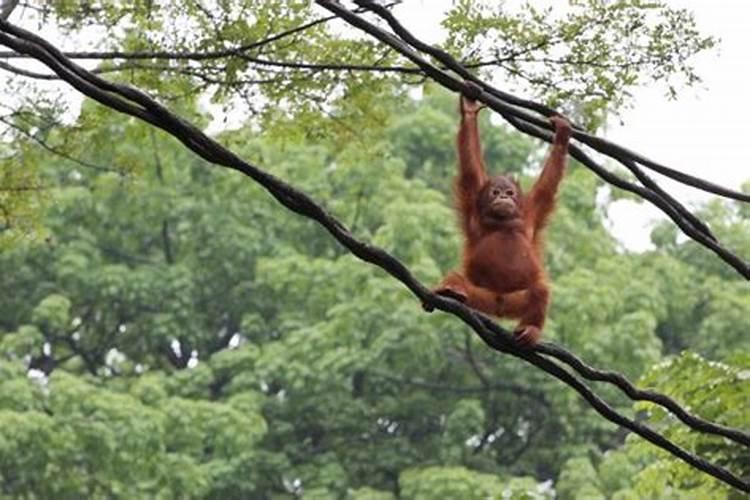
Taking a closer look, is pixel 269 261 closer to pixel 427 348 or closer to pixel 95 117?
pixel 427 348

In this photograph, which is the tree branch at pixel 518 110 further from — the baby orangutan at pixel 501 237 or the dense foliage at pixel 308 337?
the dense foliage at pixel 308 337

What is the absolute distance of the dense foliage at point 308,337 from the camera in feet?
54.7

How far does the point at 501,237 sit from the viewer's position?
624cm

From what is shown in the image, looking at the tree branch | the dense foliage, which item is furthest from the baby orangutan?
the dense foliage

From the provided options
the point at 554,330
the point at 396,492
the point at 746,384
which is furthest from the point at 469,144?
the point at 396,492

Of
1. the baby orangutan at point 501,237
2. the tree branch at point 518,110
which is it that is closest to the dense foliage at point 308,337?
the baby orangutan at point 501,237

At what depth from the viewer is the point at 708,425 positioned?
16.4 ft

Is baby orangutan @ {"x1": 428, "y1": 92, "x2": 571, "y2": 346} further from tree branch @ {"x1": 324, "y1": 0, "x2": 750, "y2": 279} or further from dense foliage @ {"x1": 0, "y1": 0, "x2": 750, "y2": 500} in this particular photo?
dense foliage @ {"x1": 0, "y1": 0, "x2": 750, "y2": 500}

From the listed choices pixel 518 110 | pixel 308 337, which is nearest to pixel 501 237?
pixel 518 110

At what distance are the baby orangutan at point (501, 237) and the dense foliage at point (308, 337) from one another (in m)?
9.27

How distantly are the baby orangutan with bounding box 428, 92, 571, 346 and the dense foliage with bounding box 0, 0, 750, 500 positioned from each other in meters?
9.27

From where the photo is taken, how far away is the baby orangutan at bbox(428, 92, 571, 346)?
19.7ft

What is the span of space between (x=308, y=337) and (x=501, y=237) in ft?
42.1

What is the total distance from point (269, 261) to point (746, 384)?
1402 cm
